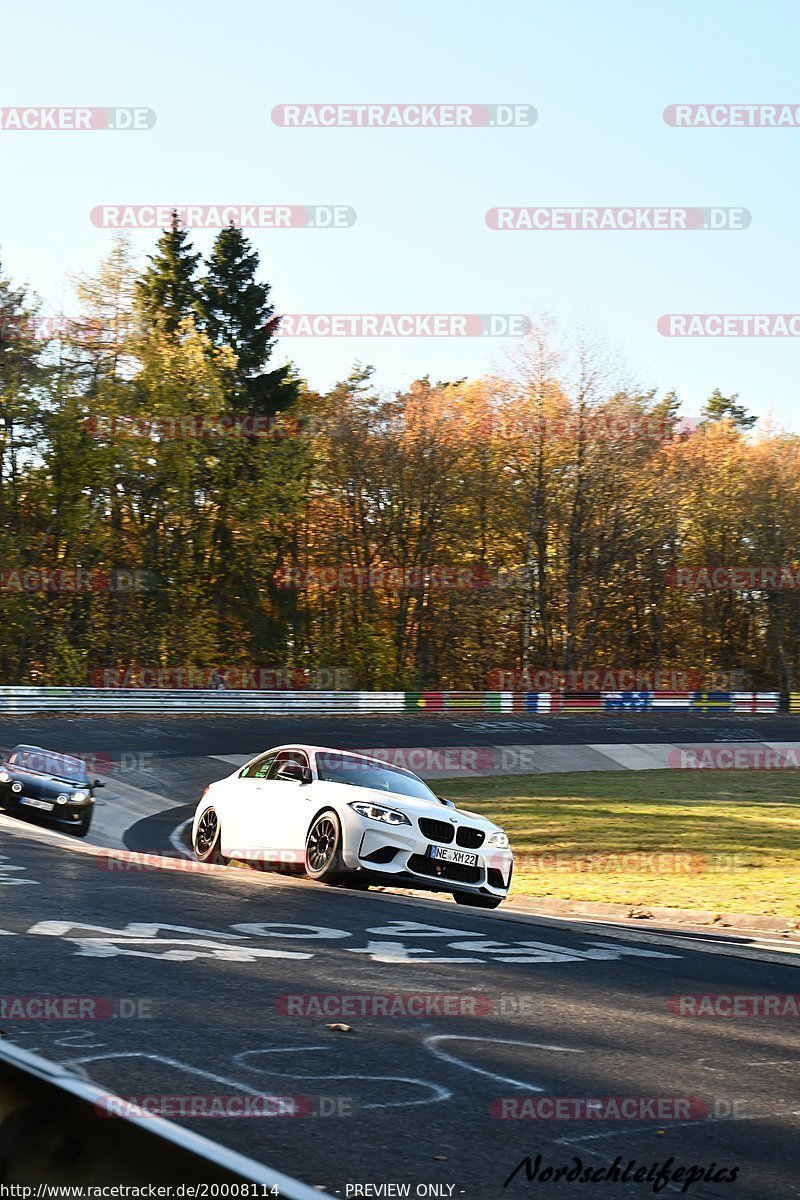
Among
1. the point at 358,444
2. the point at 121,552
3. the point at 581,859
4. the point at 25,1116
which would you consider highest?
the point at 358,444

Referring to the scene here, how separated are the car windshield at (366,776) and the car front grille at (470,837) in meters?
0.51

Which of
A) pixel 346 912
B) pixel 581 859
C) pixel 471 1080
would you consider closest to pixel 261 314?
pixel 581 859

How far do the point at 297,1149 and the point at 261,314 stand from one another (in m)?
57.2

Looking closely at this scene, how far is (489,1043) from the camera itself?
5941 millimetres

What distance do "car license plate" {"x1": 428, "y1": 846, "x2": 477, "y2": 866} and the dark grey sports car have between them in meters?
6.94

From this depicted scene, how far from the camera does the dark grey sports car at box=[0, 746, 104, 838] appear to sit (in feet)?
58.6

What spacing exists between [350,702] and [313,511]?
1190 cm

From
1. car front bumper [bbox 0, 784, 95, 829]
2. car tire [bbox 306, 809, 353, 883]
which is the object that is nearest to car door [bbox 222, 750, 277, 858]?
car tire [bbox 306, 809, 353, 883]

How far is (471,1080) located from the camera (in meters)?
5.25

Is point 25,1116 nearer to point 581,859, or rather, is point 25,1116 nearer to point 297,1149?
point 297,1149
